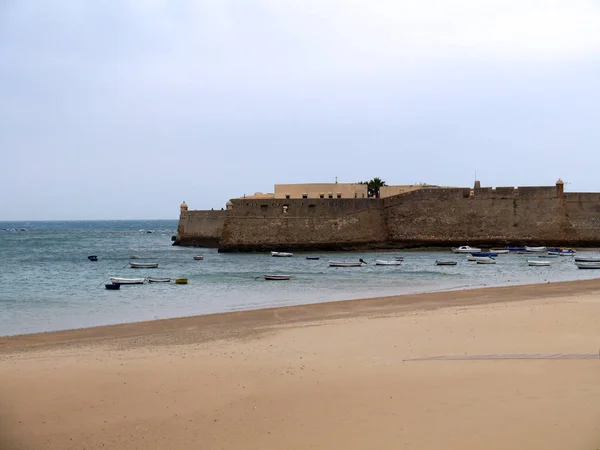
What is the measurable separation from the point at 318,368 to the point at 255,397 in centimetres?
165

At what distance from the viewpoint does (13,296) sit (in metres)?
23.5

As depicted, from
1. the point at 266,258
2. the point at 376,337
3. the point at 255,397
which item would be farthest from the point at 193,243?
the point at 255,397

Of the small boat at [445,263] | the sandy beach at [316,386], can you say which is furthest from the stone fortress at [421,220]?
the sandy beach at [316,386]

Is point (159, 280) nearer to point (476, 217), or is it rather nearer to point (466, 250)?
point (466, 250)

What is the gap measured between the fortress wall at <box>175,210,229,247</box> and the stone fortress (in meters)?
4.42

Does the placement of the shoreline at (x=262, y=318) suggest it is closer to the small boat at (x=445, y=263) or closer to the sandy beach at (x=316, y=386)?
the sandy beach at (x=316, y=386)

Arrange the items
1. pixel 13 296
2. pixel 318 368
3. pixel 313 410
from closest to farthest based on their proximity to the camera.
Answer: pixel 313 410, pixel 318 368, pixel 13 296

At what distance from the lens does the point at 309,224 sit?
148ft

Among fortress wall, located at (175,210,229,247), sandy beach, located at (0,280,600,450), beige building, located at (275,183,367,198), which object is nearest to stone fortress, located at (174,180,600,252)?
fortress wall, located at (175,210,229,247)

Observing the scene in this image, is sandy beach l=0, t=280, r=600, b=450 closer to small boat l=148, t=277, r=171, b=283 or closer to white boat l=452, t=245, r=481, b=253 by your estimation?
small boat l=148, t=277, r=171, b=283

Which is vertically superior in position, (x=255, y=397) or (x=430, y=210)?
(x=430, y=210)

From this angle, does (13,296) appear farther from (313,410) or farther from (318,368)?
(313,410)

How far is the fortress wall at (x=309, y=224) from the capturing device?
44.8m

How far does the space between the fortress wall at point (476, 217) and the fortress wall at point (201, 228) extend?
13.3 metres
